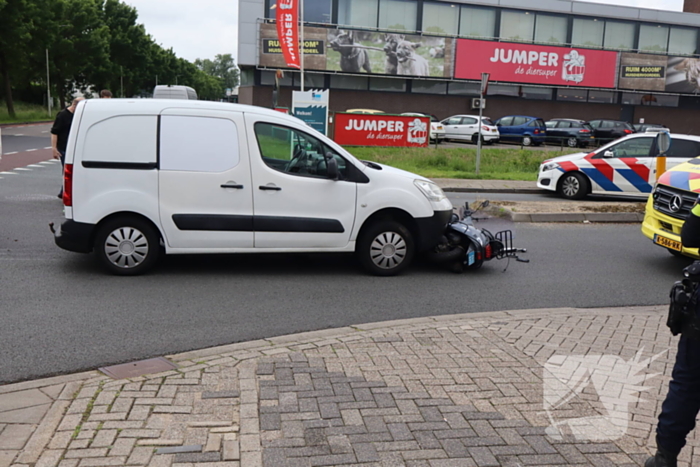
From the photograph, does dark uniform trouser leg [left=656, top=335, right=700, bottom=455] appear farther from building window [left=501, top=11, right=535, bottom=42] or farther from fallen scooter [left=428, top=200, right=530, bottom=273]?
building window [left=501, top=11, right=535, bottom=42]

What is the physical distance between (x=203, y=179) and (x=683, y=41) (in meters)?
52.2

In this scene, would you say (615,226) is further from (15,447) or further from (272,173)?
(15,447)

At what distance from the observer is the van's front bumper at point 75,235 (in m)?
7.66

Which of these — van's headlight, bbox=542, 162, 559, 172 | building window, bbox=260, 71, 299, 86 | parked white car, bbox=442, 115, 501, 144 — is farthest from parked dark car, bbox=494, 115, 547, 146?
van's headlight, bbox=542, 162, 559, 172

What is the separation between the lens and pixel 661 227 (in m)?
8.99

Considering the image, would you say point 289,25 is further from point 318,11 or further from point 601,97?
point 601,97

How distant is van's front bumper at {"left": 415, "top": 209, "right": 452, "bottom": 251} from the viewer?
27.2 feet

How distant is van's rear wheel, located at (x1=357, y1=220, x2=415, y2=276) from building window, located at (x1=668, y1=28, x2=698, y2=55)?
49770 millimetres

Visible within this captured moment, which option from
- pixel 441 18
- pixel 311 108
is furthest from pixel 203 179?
pixel 441 18

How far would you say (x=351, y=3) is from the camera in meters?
44.9

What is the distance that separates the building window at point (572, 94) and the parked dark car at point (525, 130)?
1352 cm

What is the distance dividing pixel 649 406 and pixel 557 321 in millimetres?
1913

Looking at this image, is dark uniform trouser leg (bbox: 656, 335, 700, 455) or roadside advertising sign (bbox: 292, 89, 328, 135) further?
roadside advertising sign (bbox: 292, 89, 328, 135)

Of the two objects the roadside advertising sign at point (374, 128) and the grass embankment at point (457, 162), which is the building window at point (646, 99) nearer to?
the grass embankment at point (457, 162)
